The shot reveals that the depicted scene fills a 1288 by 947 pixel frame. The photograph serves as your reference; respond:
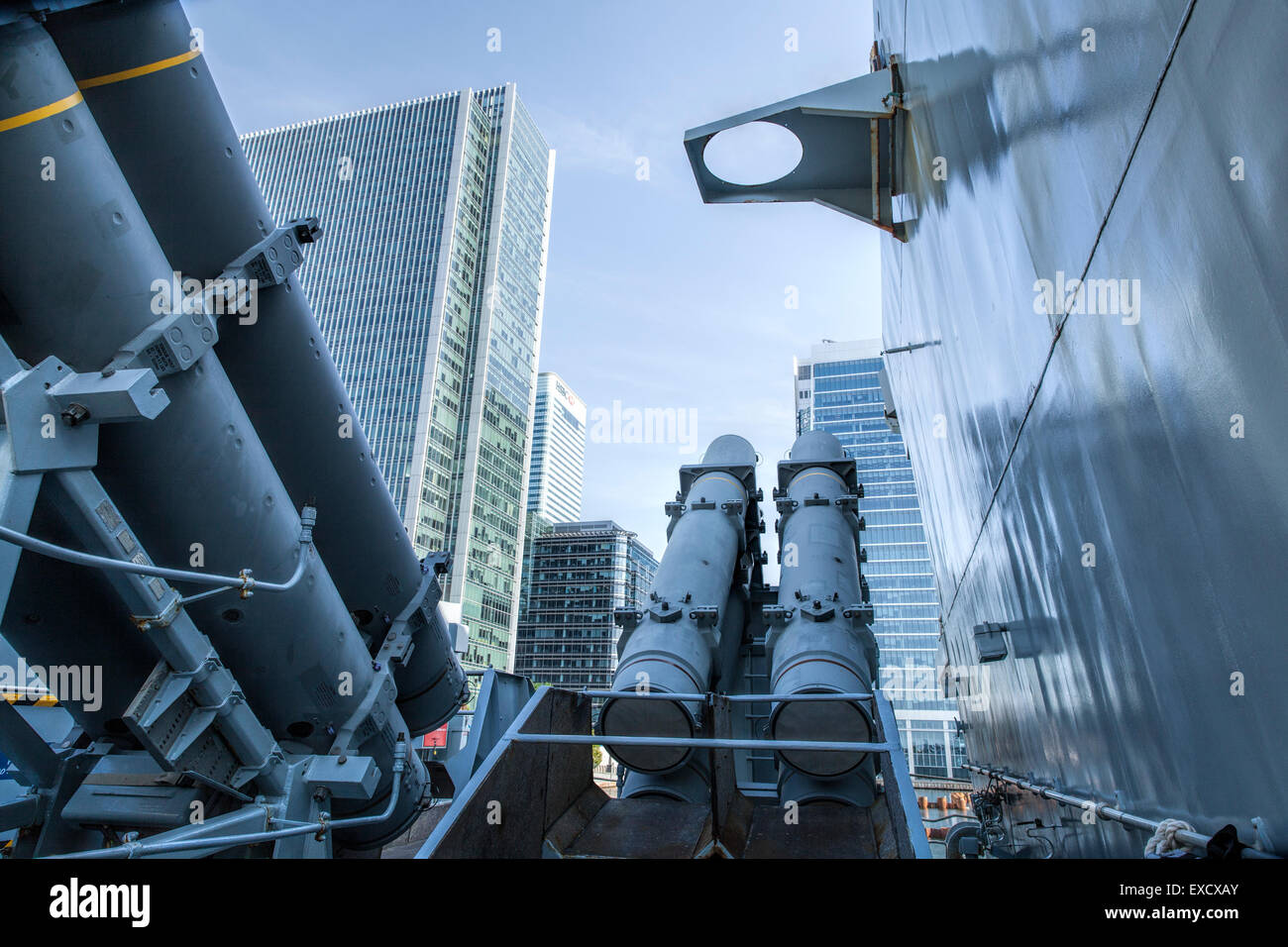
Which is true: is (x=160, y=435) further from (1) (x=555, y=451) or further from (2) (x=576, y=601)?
(1) (x=555, y=451)

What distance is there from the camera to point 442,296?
3024 inches

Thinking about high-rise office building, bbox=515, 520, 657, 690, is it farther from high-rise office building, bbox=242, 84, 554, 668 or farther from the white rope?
the white rope

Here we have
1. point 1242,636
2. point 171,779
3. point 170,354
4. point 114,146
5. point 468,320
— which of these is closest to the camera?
point 1242,636

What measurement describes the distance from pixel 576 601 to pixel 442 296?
125 ft

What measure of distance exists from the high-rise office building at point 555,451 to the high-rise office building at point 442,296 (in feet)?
186

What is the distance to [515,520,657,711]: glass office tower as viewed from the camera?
8581cm

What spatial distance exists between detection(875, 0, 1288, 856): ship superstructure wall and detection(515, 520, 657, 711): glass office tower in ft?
262

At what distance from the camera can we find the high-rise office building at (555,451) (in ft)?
477

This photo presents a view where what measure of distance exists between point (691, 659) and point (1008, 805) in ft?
12.2

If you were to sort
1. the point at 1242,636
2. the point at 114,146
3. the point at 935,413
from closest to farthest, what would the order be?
the point at 1242,636 → the point at 114,146 → the point at 935,413
